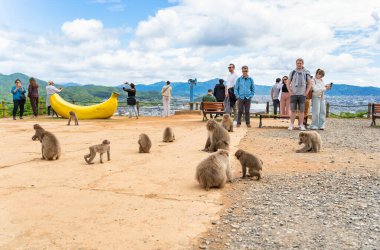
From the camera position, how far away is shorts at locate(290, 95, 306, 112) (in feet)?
39.6

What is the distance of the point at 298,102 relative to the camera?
12.4 metres

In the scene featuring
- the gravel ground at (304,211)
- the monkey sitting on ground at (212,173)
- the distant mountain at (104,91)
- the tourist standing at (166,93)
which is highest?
the distant mountain at (104,91)

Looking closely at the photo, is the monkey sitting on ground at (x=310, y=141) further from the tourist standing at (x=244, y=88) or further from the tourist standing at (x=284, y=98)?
the tourist standing at (x=284, y=98)

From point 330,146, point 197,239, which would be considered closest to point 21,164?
point 197,239

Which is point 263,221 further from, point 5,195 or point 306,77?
point 306,77

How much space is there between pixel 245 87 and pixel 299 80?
187 cm

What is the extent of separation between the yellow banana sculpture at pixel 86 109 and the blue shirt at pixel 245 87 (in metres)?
7.84

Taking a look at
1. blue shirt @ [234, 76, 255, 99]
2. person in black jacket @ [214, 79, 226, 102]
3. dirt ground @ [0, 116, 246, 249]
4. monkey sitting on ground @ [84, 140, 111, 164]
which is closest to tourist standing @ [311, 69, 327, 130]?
blue shirt @ [234, 76, 255, 99]

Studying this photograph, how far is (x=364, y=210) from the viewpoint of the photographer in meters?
4.45

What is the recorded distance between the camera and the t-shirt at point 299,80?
11812 millimetres

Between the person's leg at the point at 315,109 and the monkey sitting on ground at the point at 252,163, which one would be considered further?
the person's leg at the point at 315,109

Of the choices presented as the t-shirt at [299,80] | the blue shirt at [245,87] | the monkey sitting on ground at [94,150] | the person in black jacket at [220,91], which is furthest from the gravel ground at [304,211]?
the person in black jacket at [220,91]

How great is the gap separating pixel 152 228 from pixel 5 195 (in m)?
2.38

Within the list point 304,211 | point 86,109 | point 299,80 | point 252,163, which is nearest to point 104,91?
point 86,109
